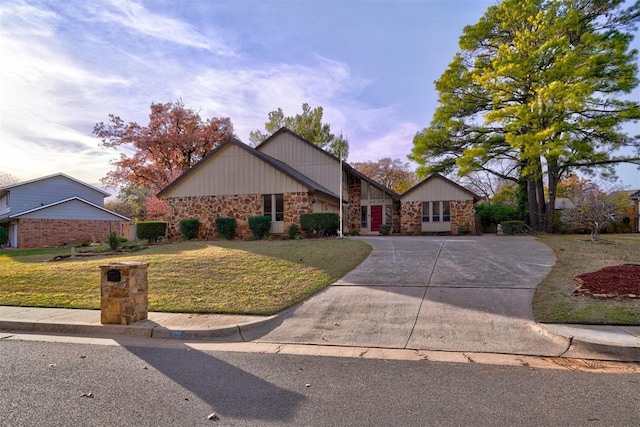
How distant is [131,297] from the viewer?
690 cm

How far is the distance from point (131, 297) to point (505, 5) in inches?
1004

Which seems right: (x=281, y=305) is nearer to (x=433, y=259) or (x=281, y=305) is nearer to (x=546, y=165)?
(x=433, y=259)

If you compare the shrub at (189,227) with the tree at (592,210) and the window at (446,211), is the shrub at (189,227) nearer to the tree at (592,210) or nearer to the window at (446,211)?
the window at (446,211)

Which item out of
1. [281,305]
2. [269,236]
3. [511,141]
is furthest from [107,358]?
[511,141]

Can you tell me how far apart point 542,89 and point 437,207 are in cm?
876

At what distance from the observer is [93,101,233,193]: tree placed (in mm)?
31750

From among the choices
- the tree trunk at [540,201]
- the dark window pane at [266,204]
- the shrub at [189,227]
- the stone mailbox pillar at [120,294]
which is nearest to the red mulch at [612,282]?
the stone mailbox pillar at [120,294]

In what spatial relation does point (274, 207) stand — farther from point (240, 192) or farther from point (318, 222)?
point (318, 222)

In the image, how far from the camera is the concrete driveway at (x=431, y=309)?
5945mm

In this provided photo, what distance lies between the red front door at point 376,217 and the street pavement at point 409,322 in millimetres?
16723

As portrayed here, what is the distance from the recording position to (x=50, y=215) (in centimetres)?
2873

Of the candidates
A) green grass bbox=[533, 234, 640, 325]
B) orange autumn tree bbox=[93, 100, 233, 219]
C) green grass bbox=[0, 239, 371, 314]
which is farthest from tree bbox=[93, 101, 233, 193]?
green grass bbox=[533, 234, 640, 325]

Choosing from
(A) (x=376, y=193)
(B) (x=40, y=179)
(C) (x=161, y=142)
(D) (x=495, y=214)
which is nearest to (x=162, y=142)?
(C) (x=161, y=142)

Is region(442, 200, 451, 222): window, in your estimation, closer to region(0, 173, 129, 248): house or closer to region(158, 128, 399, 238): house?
region(158, 128, 399, 238): house
